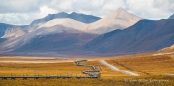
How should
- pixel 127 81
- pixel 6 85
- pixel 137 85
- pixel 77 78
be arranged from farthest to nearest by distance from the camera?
pixel 77 78, pixel 127 81, pixel 137 85, pixel 6 85

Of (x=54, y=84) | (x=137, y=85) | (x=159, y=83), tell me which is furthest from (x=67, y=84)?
(x=159, y=83)

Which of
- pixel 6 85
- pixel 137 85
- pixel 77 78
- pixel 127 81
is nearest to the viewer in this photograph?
pixel 6 85

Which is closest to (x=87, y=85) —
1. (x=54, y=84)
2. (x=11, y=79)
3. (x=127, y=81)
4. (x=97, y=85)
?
(x=97, y=85)

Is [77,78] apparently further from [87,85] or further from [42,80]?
[87,85]

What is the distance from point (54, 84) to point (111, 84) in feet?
46.8

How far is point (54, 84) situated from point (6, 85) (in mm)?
11927

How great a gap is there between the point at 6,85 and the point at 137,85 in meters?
31.8

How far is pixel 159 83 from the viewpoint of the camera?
9325 cm

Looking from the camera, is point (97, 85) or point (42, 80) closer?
point (97, 85)

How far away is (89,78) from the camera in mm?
109812

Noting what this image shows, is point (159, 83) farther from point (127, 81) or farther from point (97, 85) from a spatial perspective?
point (97, 85)

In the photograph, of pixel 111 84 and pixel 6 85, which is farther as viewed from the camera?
pixel 111 84

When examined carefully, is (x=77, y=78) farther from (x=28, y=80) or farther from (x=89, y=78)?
(x=28, y=80)

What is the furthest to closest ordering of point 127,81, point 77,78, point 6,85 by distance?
point 77,78 → point 127,81 → point 6,85
